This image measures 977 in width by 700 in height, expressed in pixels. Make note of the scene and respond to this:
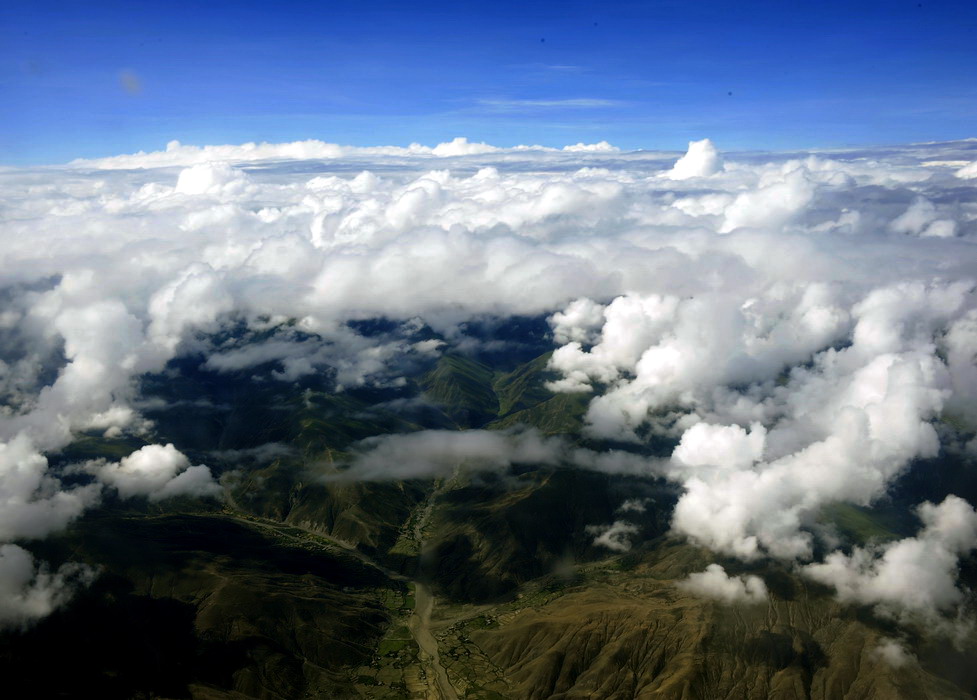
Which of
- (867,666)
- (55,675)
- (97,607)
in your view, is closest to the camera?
(55,675)

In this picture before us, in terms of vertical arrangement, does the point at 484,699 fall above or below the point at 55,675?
below

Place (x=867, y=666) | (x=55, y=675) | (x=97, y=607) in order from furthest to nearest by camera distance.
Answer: (x=97, y=607), (x=867, y=666), (x=55, y=675)

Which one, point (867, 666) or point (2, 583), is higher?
point (2, 583)

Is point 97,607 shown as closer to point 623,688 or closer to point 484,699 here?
point 484,699

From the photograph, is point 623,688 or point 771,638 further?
point 771,638

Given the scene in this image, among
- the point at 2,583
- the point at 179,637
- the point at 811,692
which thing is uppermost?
the point at 2,583

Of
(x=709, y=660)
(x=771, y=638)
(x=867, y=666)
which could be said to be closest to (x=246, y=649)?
(x=709, y=660)

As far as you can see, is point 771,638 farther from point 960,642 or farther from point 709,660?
point 960,642

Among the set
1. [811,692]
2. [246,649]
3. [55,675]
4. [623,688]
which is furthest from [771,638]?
[55,675]

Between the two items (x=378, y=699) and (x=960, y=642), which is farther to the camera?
(x=960, y=642)
